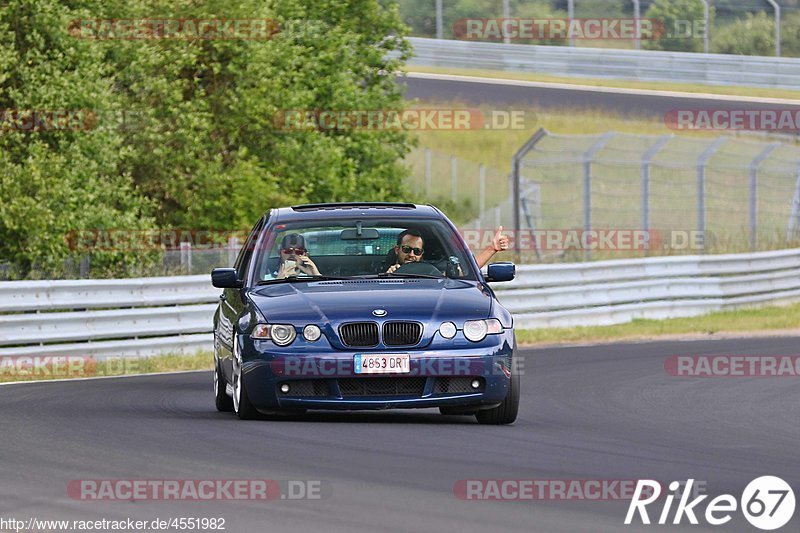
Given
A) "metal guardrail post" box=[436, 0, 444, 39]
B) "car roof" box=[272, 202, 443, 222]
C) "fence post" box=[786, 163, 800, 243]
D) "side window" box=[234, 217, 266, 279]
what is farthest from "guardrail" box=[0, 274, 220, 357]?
"metal guardrail post" box=[436, 0, 444, 39]

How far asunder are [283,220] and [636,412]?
293 centimetres

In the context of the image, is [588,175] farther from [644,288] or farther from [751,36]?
[751,36]

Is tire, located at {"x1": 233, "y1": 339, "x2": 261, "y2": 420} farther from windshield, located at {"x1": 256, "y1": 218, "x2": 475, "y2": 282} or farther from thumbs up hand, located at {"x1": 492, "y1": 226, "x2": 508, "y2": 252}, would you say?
thumbs up hand, located at {"x1": 492, "y1": 226, "x2": 508, "y2": 252}

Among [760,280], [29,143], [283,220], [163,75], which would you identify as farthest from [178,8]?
[283,220]

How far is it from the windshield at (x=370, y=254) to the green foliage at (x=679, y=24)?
128ft

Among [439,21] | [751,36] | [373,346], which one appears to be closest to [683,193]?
[751,36]

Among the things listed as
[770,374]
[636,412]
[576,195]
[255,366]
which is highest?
[255,366]

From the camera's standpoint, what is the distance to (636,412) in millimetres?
12898

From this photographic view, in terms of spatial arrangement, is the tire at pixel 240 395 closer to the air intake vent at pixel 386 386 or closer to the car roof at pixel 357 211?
the air intake vent at pixel 386 386

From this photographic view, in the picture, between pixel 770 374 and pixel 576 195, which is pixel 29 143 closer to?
pixel 770 374

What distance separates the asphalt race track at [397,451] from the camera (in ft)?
24.7

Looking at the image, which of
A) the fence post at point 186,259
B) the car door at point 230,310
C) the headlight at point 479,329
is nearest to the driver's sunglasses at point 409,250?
the car door at point 230,310

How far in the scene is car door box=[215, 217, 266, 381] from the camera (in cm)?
1220

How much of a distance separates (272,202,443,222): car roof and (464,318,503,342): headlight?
1660 mm
